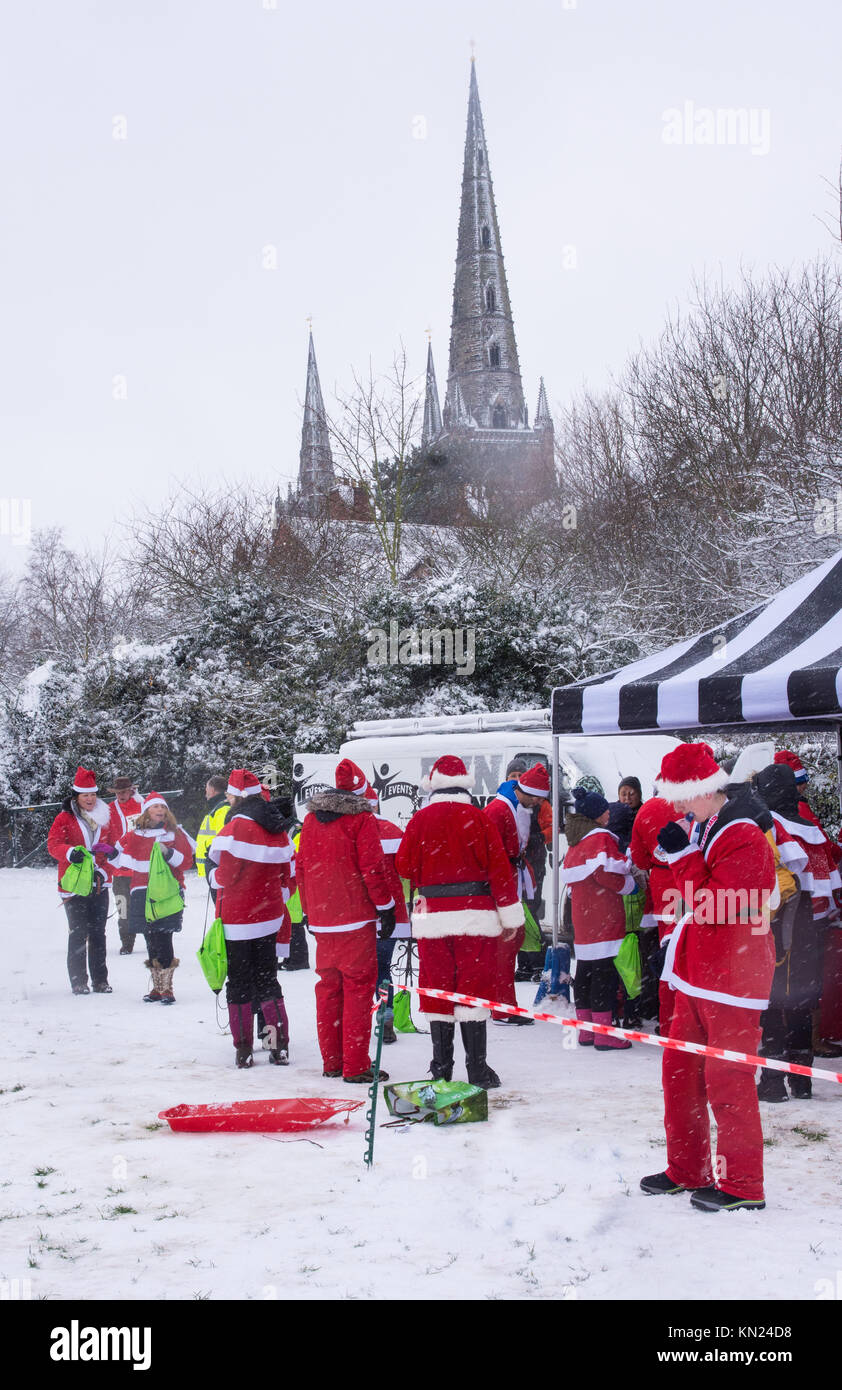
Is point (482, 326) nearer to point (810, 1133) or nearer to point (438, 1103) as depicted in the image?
point (438, 1103)

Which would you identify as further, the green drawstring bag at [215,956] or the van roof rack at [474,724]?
the van roof rack at [474,724]

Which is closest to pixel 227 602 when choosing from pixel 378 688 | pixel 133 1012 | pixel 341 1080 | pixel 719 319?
pixel 378 688

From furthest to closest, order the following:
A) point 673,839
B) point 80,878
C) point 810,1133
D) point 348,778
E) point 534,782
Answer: point 80,878 < point 534,782 < point 348,778 < point 810,1133 < point 673,839

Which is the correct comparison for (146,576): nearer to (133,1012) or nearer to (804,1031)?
(133,1012)

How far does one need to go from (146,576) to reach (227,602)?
978 centimetres

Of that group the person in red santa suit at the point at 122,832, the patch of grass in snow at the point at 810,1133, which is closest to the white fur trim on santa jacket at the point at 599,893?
the patch of grass in snow at the point at 810,1133

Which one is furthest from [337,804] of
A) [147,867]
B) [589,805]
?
[147,867]

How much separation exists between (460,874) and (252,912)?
153cm

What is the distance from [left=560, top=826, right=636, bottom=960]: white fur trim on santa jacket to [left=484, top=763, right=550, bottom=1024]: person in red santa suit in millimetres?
425

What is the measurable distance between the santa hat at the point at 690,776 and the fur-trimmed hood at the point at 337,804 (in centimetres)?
230

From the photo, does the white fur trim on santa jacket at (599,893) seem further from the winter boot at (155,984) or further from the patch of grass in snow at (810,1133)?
the winter boot at (155,984)

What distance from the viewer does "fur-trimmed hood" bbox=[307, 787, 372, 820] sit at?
6547 mm

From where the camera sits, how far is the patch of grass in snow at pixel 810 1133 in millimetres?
5402

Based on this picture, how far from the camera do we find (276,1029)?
23.3ft
